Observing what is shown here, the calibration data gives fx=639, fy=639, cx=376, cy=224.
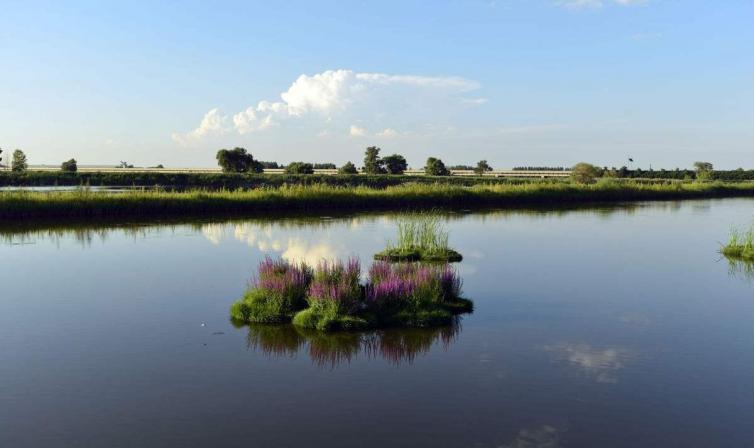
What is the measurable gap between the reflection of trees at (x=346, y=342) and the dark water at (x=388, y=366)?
44 mm

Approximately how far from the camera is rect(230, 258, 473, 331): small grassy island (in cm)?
1126

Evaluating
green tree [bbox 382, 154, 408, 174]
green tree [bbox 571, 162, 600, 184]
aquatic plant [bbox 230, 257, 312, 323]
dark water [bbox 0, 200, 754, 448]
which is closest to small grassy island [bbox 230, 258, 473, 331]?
aquatic plant [bbox 230, 257, 312, 323]

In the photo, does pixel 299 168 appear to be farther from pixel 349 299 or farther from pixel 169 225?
pixel 349 299

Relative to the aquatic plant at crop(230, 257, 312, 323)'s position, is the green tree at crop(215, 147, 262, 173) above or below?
above

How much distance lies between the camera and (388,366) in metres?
9.38

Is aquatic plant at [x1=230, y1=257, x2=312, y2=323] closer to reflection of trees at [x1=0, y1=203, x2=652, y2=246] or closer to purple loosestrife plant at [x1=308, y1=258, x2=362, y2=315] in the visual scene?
purple loosestrife plant at [x1=308, y1=258, x2=362, y2=315]

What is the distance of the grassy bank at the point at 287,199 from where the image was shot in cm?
3189

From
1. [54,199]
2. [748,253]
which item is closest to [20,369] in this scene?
[748,253]

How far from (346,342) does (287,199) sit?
2929cm

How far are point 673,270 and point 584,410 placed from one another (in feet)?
40.0

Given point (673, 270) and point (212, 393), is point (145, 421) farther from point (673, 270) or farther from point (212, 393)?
point (673, 270)

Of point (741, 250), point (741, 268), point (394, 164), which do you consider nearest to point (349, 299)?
point (741, 268)

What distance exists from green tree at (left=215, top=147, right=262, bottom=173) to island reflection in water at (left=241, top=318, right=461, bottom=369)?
242 ft

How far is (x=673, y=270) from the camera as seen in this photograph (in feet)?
60.1
